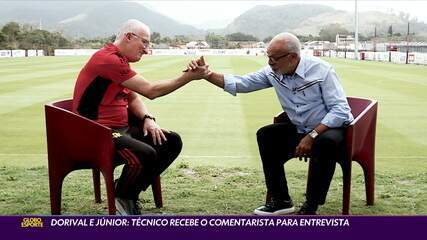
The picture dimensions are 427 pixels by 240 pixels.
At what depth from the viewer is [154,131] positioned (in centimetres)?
486

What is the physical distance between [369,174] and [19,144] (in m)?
5.36

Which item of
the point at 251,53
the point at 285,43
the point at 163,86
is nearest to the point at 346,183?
the point at 285,43

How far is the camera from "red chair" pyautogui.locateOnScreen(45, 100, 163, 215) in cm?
425

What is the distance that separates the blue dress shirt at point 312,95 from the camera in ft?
15.1

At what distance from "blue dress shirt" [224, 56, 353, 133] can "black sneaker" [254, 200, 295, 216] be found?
1.98ft

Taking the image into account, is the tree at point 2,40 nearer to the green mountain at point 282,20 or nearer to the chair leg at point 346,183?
the green mountain at point 282,20

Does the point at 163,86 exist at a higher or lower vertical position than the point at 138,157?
higher

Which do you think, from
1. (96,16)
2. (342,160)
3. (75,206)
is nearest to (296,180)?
(342,160)

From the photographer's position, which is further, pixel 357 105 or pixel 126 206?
pixel 357 105

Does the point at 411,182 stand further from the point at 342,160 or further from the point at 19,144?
the point at 19,144

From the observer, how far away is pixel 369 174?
204 inches

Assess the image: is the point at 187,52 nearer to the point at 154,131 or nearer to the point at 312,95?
Answer: the point at 154,131

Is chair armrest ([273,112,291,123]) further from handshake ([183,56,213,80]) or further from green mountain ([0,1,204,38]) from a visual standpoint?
green mountain ([0,1,204,38])

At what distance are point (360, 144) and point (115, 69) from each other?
1962mm
